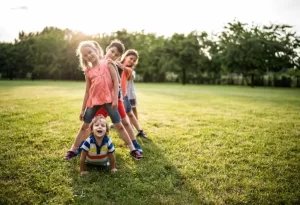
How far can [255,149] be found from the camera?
16.2 ft

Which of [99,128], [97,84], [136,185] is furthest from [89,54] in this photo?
[136,185]

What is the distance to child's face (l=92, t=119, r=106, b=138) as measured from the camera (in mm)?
3611

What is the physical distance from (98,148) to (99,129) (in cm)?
31

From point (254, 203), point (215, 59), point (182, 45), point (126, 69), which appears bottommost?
point (254, 203)

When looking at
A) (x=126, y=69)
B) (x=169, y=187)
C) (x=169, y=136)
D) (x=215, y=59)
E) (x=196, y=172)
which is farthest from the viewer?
(x=215, y=59)

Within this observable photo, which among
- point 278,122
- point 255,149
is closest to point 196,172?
point 255,149

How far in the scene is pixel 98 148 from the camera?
3682 millimetres

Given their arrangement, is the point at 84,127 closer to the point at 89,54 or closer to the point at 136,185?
the point at 89,54

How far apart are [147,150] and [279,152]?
262 cm

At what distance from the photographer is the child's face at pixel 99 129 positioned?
361 centimetres

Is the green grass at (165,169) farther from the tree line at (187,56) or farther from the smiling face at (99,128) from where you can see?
the tree line at (187,56)

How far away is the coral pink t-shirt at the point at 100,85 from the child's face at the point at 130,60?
4.07 feet

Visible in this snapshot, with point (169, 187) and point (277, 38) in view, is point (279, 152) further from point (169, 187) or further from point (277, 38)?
point (277, 38)

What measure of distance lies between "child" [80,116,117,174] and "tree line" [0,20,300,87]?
38.2m
